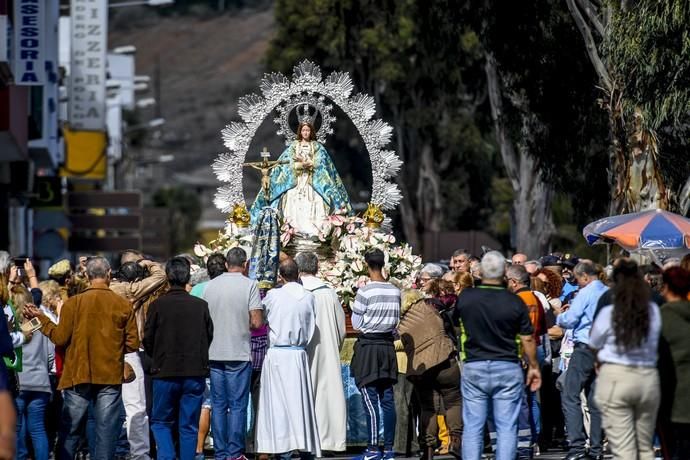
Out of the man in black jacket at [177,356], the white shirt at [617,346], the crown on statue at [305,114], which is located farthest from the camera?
the crown on statue at [305,114]

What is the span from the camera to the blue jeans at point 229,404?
1489 cm

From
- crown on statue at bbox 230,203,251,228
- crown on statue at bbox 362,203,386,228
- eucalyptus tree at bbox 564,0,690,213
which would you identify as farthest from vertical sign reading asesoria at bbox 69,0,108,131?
crown on statue at bbox 362,203,386,228

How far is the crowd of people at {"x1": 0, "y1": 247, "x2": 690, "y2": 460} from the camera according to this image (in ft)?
43.3

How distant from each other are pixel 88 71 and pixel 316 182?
2122 centimetres

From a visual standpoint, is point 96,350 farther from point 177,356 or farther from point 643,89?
point 643,89

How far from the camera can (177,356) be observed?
46.5 ft

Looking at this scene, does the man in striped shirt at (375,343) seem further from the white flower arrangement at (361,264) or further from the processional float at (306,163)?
the processional float at (306,163)

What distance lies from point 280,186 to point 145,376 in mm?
5807

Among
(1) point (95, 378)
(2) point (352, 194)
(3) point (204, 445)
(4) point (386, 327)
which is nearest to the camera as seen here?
(1) point (95, 378)

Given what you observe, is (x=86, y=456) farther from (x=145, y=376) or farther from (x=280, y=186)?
(x=280, y=186)

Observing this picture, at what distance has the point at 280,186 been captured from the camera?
69.7 ft

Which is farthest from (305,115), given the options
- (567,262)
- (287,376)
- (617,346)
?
(617,346)

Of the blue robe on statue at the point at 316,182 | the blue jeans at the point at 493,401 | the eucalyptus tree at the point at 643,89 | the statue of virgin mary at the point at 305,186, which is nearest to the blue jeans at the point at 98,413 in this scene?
the blue jeans at the point at 493,401

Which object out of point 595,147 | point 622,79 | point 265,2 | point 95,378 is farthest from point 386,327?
point 265,2
